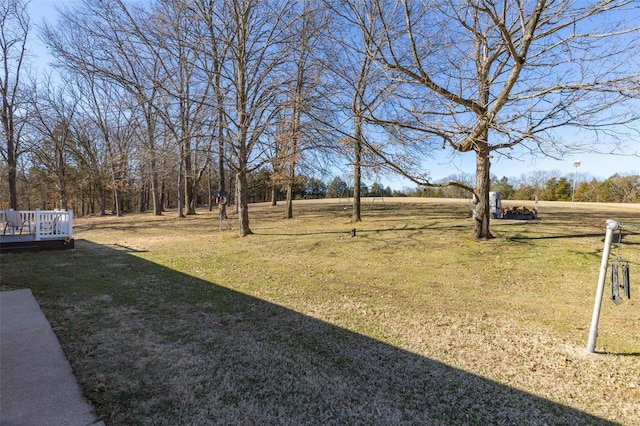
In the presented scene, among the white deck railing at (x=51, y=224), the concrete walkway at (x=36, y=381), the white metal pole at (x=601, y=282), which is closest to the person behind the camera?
the concrete walkway at (x=36, y=381)

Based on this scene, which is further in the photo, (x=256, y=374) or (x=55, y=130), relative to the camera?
(x=55, y=130)

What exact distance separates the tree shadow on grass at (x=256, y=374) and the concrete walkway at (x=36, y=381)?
11cm

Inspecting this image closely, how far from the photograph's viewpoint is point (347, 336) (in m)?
3.64

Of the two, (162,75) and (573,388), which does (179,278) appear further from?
(162,75)

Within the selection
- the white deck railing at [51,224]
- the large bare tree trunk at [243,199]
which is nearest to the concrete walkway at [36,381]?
the white deck railing at [51,224]

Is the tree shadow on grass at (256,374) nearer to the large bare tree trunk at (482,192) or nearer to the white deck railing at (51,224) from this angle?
the white deck railing at (51,224)

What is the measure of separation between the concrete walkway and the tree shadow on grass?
11 cm

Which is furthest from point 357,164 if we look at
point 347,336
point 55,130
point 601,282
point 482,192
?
point 55,130

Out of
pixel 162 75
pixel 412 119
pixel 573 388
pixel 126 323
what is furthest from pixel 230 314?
pixel 162 75

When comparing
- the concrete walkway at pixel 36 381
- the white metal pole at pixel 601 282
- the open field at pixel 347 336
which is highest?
the white metal pole at pixel 601 282

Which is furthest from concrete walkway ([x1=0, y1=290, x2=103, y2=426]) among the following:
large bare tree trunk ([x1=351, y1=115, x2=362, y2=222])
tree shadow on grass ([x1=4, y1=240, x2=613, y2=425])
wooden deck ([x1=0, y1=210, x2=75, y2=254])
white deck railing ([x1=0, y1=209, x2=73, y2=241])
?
white deck railing ([x1=0, y1=209, x2=73, y2=241])

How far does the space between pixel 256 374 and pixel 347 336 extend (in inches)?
48.6

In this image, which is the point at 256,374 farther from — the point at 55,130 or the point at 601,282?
the point at 55,130

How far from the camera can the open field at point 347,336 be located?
237cm
